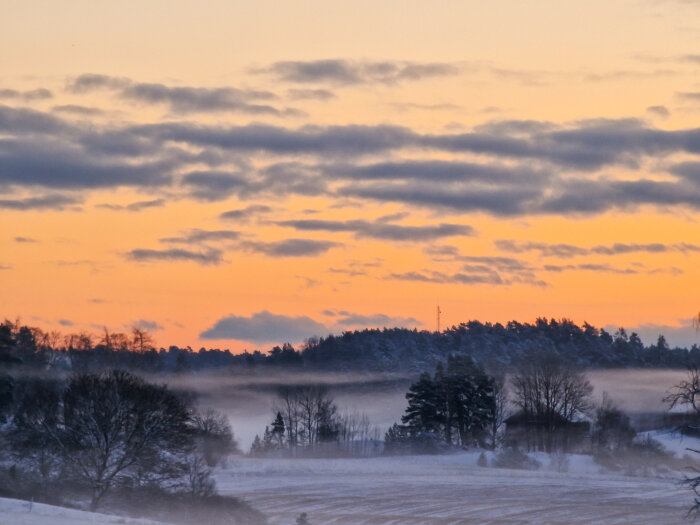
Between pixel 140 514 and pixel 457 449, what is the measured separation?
80145mm

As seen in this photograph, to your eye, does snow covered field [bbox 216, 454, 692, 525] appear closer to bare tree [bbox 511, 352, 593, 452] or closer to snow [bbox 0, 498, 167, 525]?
bare tree [bbox 511, 352, 593, 452]

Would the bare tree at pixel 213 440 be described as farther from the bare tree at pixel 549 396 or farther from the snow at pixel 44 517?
the snow at pixel 44 517

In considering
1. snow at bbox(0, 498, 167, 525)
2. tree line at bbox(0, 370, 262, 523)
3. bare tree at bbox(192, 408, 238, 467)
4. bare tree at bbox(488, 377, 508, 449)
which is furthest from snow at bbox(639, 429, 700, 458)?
snow at bbox(0, 498, 167, 525)

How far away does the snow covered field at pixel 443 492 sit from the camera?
305ft

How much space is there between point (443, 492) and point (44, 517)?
63.4m

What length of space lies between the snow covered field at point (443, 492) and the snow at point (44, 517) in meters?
31.4

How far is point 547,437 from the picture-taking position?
157 meters

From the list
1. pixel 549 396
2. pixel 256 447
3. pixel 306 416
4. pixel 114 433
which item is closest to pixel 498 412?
pixel 549 396

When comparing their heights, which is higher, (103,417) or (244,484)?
(103,417)

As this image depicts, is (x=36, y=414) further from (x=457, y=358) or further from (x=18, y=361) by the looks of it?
(x=457, y=358)

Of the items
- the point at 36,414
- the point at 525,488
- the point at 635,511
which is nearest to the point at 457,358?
the point at 525,488

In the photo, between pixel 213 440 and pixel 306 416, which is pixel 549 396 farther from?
pixel 213 440

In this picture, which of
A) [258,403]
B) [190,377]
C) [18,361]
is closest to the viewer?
[18,361]

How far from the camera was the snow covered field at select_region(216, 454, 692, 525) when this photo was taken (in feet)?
305
